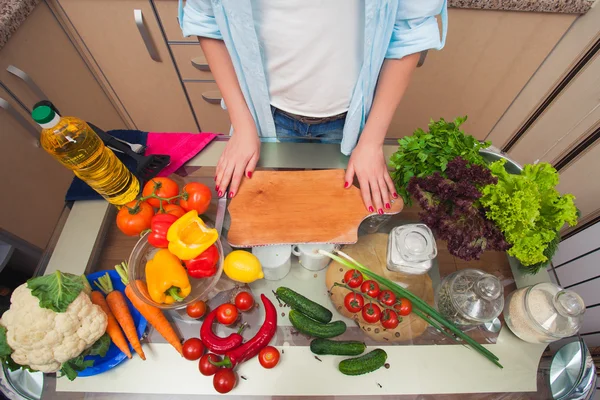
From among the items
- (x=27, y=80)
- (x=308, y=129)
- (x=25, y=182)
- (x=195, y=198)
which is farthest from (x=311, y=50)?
(x=25, y=182)

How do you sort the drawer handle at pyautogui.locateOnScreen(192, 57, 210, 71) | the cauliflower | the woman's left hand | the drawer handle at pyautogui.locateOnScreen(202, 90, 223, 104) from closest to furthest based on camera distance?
the cauliflower
the woman's left hand
the drawer handle at pyautogui.locateOnScreen(192, 57, 210, 71)
the drawer handle at pyautogui.locateOnScreen(202, 90, 223, 104)

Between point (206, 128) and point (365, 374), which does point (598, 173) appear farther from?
point (206, 128)

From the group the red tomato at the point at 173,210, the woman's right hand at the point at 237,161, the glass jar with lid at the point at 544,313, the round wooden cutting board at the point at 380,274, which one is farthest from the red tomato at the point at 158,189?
the glass jar with lid at the point at 544,313

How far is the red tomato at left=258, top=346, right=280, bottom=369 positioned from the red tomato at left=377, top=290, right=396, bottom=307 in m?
0.27

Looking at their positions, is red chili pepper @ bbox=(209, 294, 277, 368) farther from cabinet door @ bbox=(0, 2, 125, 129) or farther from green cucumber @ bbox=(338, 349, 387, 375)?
cabinet door @ bbox=(0, 2, 125, 129)

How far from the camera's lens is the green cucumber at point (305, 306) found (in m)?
0.77

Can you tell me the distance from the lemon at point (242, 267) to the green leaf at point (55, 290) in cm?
31

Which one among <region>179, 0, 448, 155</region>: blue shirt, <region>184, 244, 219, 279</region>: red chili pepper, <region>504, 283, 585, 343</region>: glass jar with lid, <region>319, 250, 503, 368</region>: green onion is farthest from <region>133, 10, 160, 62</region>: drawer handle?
<region>504, 283, 585, 343</region>: glass jar with lid

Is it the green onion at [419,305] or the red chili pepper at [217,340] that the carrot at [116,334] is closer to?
the red chili pepper at [217,340]

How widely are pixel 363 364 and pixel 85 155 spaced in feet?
2.56

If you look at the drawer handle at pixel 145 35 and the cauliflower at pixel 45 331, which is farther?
the drawer handle at pixel 145 35

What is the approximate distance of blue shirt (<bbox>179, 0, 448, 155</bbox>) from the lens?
74 cm

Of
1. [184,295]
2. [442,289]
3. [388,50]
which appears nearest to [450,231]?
[442,289]

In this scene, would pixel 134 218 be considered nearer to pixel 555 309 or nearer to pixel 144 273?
pixel 144 273
